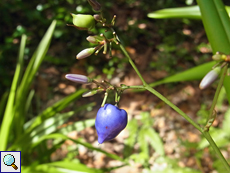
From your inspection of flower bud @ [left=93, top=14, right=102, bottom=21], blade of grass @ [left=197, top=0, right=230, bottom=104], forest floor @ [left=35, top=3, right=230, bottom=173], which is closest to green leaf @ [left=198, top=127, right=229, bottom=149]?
forest floor @ [left=35, top=3, right=230, bottom=173]

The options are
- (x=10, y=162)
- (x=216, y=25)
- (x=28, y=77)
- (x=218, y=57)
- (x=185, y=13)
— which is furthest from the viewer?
(x=28, y=77)

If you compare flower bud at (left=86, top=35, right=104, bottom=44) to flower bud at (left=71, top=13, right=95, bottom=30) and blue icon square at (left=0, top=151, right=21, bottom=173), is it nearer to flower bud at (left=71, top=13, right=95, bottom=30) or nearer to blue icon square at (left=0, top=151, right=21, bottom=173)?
flower bud at (left=71, top=13, right=95, bottom=30)

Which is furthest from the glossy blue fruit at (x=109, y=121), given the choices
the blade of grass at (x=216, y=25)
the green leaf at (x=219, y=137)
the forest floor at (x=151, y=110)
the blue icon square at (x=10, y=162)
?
the forest floor at (x=151, y=110)

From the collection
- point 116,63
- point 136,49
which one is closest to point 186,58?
point 136,49

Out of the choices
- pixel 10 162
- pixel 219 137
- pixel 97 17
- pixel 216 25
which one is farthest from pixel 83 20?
pixel 219 137

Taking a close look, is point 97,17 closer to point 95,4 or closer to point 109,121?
point 95,4

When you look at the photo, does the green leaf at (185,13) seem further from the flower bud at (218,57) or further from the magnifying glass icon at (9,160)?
the magnifying glass icon at (9,160)

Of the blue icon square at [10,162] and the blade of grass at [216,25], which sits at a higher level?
the blade of grass at [216,25]

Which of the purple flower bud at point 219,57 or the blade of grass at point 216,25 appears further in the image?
the blade of grass at point 216,25

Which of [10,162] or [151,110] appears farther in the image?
[151,110]
